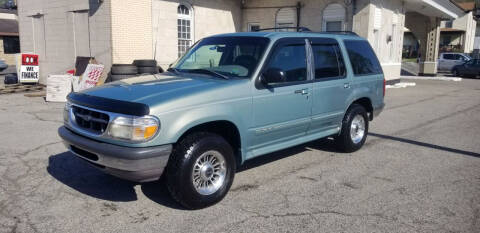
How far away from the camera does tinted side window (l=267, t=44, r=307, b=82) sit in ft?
16.3

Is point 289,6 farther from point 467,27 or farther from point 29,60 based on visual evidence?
point 467,27

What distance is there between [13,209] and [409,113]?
10.2 meters

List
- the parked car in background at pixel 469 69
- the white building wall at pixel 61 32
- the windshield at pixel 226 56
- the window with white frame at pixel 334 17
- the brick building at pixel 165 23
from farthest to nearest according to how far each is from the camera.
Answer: the parked car in background at pixel 469 69
the window with white frame at pixel 334 17
the brick building at pixel 165 23
the white building wall at pixel 61 32
the windshield at pixel 226 56

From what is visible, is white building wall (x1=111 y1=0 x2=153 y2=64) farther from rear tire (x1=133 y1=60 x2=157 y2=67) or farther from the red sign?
the red sign

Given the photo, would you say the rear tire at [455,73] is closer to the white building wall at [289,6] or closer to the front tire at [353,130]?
the white building wall at [289,6]

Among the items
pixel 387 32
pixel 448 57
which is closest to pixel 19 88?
pixel 387 32

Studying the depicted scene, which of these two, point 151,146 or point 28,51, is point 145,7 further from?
point 151,146

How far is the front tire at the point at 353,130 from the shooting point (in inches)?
248

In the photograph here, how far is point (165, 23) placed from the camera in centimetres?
1447

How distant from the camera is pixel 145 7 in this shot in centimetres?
1349

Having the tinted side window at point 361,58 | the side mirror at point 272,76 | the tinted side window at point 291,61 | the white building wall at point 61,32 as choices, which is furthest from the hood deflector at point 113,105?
the white building wall at point 61,32

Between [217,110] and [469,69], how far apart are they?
93.2 ft

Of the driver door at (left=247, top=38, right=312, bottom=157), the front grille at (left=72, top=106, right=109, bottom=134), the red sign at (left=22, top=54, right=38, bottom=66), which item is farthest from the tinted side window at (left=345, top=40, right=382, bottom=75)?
the red sign at (left=22, top=54, right=38, bottom=66)

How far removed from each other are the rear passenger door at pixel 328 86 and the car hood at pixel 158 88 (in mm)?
1575
